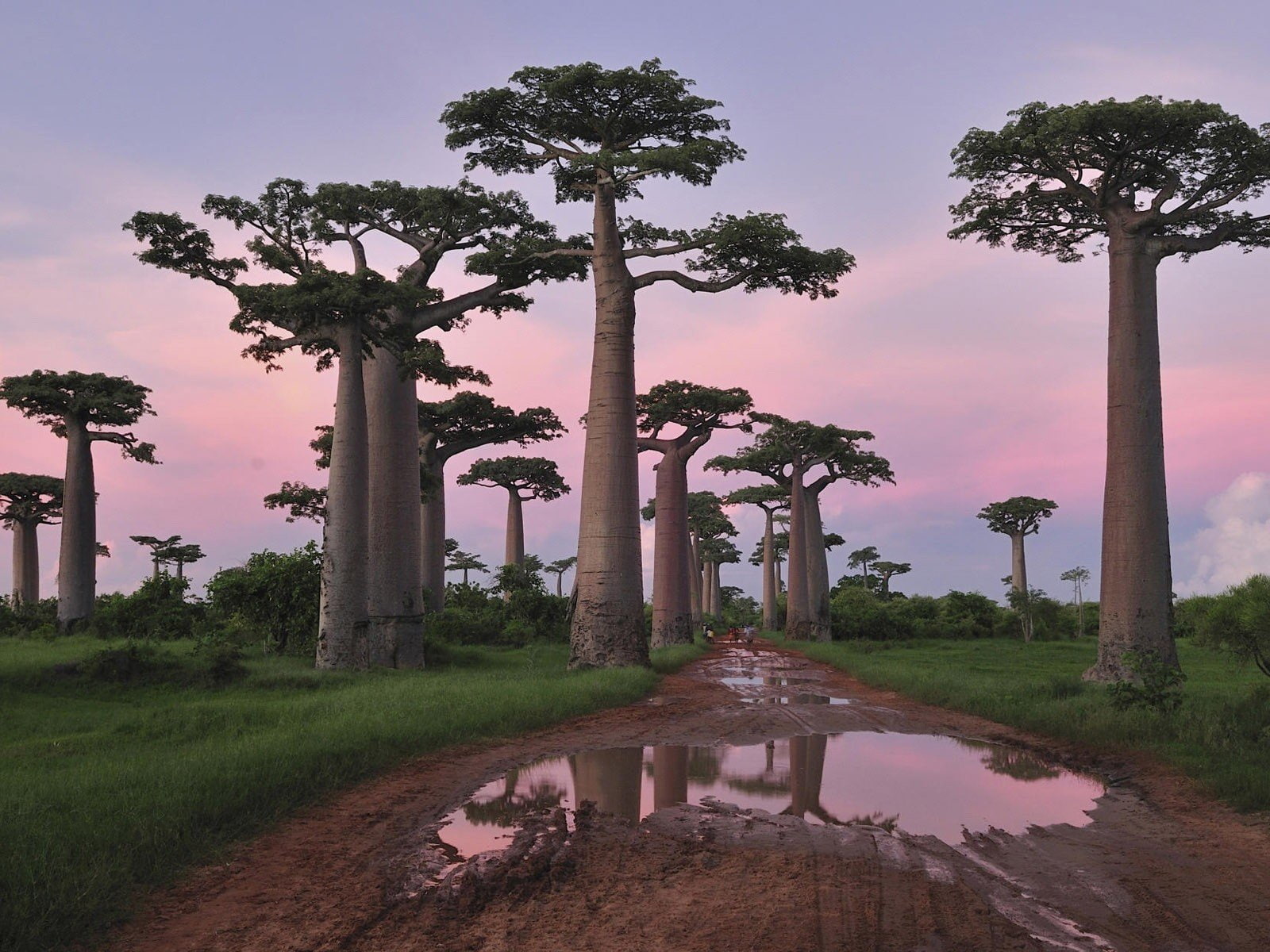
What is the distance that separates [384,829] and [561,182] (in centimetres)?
1627

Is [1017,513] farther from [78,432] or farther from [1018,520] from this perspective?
[78,432]

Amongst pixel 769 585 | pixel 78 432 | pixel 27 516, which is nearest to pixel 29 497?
pixel 27 516

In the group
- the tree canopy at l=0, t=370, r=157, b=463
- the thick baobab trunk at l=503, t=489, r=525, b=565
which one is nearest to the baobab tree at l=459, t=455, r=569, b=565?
the thick baobab trunk at l=503, t=489, r=525, b=565

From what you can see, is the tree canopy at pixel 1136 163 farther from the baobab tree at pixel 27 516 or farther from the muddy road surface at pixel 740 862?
the baobab tree at pixel 27 516

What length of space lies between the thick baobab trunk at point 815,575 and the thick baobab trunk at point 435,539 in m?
14.0

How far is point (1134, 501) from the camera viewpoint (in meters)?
15.1

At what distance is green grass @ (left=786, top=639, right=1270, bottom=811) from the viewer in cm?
797

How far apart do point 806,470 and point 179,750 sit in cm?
2983

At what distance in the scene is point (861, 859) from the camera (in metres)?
5.41

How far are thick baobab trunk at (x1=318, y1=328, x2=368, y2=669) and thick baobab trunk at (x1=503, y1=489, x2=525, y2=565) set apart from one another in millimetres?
26424

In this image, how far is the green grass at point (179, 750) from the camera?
488 cm

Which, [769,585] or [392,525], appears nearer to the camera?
[392,525]

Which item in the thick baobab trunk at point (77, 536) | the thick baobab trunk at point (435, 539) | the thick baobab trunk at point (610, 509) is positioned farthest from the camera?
the thick baobab trunk at point (435, 539)

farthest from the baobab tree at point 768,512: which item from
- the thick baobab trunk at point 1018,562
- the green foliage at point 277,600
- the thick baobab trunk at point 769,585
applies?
the green foliage at point 277,600
